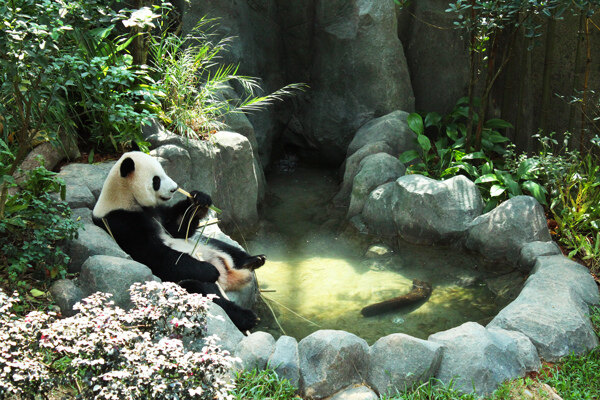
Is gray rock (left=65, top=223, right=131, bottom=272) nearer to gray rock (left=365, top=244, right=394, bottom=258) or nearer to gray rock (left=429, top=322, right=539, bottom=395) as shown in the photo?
gray rock (left=429, top=322, right=539, bottom=395)

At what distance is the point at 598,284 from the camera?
527 cm

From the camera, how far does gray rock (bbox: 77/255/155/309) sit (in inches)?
161

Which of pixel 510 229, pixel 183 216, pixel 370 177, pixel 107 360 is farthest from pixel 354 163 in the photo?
pixel 107 360

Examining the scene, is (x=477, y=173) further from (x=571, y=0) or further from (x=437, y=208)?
(x=571, y=0)

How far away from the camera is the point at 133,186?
4602 millimetres

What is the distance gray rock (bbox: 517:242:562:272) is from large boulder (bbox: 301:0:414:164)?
345 centimetres

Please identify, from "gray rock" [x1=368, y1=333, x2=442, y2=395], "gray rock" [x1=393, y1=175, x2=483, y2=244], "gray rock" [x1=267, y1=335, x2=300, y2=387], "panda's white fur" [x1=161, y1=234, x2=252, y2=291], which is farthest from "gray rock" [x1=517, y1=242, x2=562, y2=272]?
"gray rock" [x1=267, y1=335, x2=300, y2=387]

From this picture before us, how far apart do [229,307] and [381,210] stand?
256 centimetres

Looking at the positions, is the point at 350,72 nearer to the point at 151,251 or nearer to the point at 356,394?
the point at 151,251

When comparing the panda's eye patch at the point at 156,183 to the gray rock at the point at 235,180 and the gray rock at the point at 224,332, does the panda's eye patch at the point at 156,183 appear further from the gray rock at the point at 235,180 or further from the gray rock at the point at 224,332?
the gray rock at the point at 235,180

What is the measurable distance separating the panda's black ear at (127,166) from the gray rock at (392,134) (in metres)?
4.00

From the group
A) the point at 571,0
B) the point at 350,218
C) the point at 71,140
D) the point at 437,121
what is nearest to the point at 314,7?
the point at 437,121

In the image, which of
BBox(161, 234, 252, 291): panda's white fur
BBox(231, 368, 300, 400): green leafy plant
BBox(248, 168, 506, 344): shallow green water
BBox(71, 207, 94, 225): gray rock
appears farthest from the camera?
BBox(248, 168, 506, 344): shallow green water

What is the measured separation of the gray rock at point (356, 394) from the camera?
12.3ft
